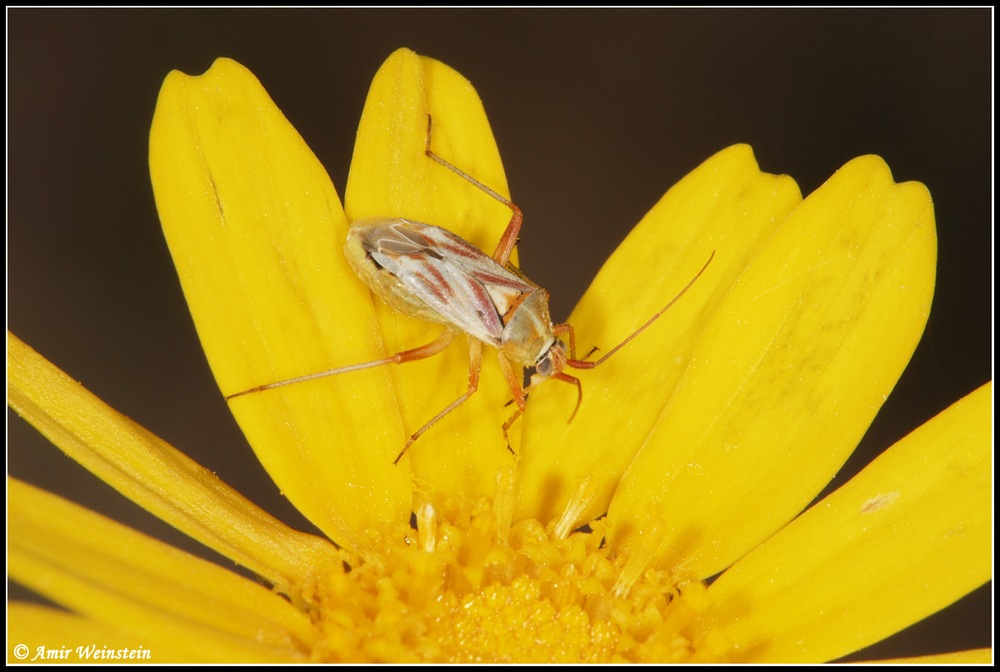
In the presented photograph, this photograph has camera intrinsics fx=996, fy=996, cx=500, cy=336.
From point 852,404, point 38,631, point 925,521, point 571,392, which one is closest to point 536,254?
point 571,392

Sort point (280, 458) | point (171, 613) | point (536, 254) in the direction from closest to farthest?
point (171, 613) < point (280, 458) < point (536, 254)

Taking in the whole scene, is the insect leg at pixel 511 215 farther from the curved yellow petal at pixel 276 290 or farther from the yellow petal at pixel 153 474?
the yellow petal at pixel 153 474

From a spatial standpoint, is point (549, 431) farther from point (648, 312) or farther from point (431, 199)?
point (431, 199)

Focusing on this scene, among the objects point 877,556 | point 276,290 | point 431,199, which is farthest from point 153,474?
point 877,556

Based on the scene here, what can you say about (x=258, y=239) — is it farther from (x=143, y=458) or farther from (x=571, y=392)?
(x=571, y=392)

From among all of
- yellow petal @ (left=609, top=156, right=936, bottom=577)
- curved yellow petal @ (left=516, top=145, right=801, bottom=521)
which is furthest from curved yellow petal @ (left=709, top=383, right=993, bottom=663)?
curved yellow petal @ (left=516, top=145, right=801, bottom=521)

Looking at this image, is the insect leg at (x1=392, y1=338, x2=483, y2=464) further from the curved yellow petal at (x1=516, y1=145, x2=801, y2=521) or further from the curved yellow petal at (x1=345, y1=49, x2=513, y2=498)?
the curved yellow petal at (x1=516, y1=145, x2=801, y2=521)

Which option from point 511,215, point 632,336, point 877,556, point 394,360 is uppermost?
point 511,215
